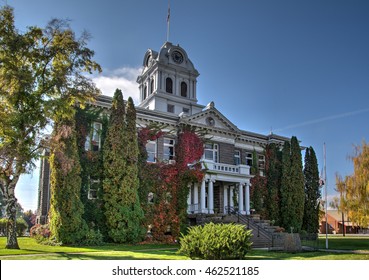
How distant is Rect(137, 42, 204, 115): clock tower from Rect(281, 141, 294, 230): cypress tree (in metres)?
8.63

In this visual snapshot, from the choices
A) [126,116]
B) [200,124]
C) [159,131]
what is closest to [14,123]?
[126,116]

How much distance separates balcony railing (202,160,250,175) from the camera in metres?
28.3

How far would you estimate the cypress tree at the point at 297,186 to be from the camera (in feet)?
106

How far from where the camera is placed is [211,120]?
103ft

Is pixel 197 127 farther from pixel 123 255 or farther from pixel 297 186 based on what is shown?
pixel 123 255

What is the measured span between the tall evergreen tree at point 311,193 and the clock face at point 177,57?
14077 mm

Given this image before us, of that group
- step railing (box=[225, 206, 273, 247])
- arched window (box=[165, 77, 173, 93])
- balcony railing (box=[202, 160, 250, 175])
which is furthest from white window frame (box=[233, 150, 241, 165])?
arched window (box=[165, 77, 173, 93])

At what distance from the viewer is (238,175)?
97.7 feet

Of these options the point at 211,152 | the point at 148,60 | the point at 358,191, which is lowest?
the point at 358,191

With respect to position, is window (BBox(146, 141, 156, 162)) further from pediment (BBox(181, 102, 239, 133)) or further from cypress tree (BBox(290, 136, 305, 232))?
cypress tree (BBox(290, 136, 305, 232))

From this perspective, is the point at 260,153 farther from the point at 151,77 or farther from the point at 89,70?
the point at 89,70

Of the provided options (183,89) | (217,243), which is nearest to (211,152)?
(183,89)

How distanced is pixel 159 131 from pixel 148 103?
826 cm

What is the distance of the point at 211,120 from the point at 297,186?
890 cm
